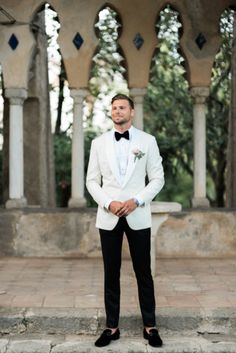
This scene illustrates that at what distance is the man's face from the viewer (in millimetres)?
4102

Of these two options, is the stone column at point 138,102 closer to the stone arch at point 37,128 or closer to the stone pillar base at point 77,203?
the stone pillar base at point 77,203

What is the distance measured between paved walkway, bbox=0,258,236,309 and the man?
59 cm


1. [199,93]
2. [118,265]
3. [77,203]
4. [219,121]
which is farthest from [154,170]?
[219,121]

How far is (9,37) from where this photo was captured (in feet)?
25.0

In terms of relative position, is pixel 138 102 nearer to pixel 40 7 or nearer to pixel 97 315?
pixel 40 7

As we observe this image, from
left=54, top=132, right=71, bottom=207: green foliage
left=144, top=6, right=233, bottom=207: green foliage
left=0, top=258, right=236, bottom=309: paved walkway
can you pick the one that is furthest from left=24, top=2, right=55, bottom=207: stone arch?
left=144, top=6, right=233, bottom=207: green foliage

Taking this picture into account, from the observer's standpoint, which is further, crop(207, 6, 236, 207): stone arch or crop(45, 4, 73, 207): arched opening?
crop(45, 4, 73, 207): arched opening

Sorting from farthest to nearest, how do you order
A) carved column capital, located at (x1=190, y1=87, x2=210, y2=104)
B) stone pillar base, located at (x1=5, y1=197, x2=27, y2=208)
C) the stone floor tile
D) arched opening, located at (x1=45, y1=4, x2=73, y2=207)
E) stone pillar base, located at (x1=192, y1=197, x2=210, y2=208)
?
1. arched opening, located at (x1=45, y1=4, x2=73, y2=207)
2. carved column capital, located at (x1=190, y1=87, x2=210, y2=104)
3. stone pillar base, located at (x1=192, y1=197, x2=210, y2=208)
4. stone pillar base, located at (x1=5, y1=197, x2=27, y2=208)
5. the stone floor tile

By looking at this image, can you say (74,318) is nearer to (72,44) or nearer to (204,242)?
(204,242)

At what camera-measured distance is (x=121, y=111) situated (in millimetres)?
4109

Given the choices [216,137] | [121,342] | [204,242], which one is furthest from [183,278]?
[216,137]

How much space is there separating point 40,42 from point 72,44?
70.3 inches

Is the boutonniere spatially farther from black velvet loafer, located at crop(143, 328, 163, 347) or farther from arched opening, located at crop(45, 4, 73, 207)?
arched opening, located at crop(45, 4, 73, 207)

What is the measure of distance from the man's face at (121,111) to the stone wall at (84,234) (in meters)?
3.29
